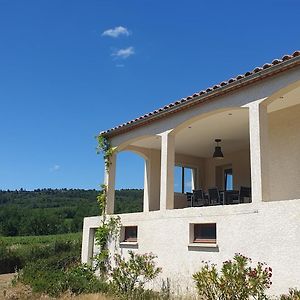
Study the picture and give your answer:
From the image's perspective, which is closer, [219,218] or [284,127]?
[219,218]

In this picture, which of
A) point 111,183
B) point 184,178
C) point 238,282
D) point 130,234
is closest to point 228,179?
point 184,178

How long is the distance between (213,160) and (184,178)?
153 cm

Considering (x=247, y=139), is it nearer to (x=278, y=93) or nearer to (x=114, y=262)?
(x=278, y=93)

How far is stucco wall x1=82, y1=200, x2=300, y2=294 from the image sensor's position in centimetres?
809

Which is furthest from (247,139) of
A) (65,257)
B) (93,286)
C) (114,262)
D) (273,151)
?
(65,257)

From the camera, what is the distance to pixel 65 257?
24.0 metres

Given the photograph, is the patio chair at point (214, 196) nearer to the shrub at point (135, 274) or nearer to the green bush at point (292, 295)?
the shrub at point (135, 274)

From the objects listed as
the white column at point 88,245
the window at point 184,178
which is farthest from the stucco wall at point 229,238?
the window at point 184,178

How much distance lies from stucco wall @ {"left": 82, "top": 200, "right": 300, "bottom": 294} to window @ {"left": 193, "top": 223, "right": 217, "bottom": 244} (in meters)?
0.22

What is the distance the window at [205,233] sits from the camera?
1016cm

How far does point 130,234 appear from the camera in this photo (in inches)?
530

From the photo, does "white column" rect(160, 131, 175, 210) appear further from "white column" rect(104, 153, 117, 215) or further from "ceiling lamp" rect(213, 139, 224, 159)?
"white column" rect(104, 153, 117, 215)

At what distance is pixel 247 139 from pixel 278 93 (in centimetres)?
559

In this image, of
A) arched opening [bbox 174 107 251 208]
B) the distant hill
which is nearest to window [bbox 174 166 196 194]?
arched opening [bbox 174 107 251 208]
